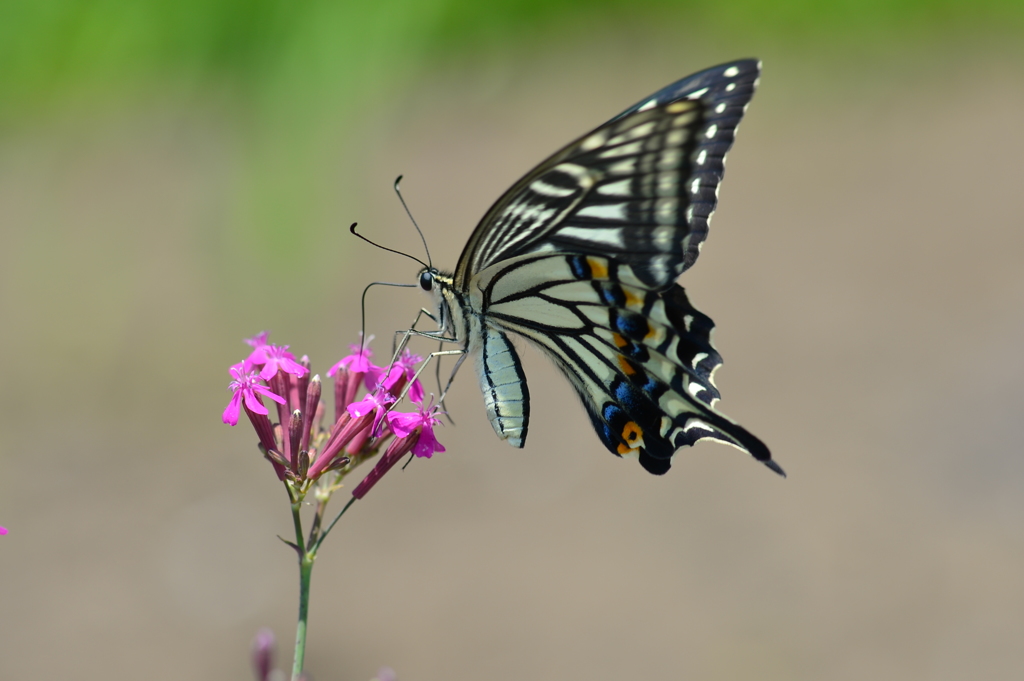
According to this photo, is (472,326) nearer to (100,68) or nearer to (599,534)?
(599,534)

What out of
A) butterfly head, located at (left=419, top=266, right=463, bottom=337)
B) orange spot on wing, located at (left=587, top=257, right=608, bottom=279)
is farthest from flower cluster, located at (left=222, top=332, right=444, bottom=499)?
orange spot on wing, located at (left=587, top=257, right=608, bottom=279)

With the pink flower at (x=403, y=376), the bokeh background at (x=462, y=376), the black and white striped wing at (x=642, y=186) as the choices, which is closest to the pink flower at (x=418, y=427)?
the pink flower at (x=403, y=376)

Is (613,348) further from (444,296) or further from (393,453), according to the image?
(393,453)

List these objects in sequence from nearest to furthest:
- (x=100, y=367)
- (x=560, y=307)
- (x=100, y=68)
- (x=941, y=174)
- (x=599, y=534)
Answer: (x=560, y=307), (x=599, y=534), (x=100, y=367), (x=100, y=68), (x=941, y=174)

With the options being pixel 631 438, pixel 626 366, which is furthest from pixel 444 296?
pixel 631 438

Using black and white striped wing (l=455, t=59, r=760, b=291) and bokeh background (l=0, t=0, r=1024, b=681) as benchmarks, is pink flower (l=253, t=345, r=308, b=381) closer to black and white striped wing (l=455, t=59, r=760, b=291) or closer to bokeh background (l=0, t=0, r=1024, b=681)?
black and white striped wing (l=455, t=59, r=760, b=291)

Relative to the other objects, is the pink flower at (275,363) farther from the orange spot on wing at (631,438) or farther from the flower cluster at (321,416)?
the orange spot on wing at (631,438)

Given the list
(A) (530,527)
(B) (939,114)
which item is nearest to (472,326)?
(A) (530,527)
